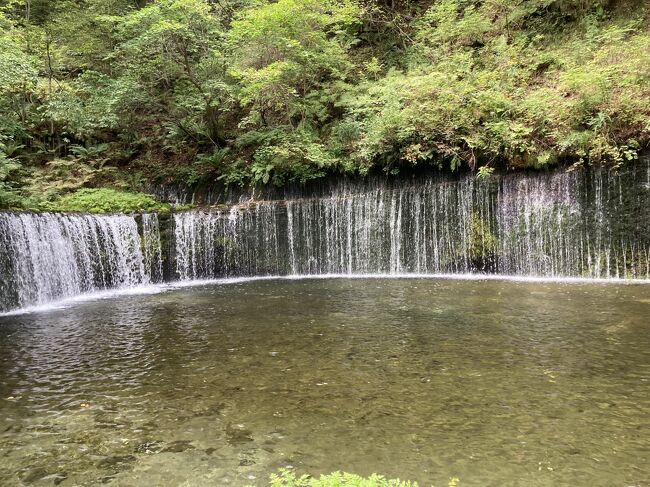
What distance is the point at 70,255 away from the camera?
13.0 m

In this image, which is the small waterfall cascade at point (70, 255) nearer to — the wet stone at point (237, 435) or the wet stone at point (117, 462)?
the wet stone at point (117, 462)

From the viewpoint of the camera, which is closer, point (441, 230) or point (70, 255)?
point (70, 255)

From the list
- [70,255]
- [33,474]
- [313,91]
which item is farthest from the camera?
[313,91]

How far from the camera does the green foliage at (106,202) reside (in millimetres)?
16141

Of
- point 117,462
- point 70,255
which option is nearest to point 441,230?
point 70,255

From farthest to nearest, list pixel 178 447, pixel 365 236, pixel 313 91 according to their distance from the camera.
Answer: pixel 313 91, pixel 365 236, pixel 178 447

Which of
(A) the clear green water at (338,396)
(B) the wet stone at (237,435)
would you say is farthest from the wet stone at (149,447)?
(B) the wet stone at (237,435)

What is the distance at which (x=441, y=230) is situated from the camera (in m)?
14.2

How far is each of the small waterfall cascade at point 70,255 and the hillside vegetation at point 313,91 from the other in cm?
291

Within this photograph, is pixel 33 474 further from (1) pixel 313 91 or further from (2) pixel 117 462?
(1) pixel 313 91

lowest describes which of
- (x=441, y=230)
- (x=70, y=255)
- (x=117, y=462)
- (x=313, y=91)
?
(x=117, y=462)

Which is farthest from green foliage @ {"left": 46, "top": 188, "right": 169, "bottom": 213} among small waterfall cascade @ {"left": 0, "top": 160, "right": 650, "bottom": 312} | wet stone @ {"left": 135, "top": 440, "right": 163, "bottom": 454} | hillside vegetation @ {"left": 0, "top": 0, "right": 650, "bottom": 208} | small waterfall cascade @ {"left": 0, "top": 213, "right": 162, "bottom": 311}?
wet stone @ {"left": 135, "top": 440, "right": 163, "bottom": 454}

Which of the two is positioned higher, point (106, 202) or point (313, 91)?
point (313, 91)

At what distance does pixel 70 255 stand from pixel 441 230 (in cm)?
1091
